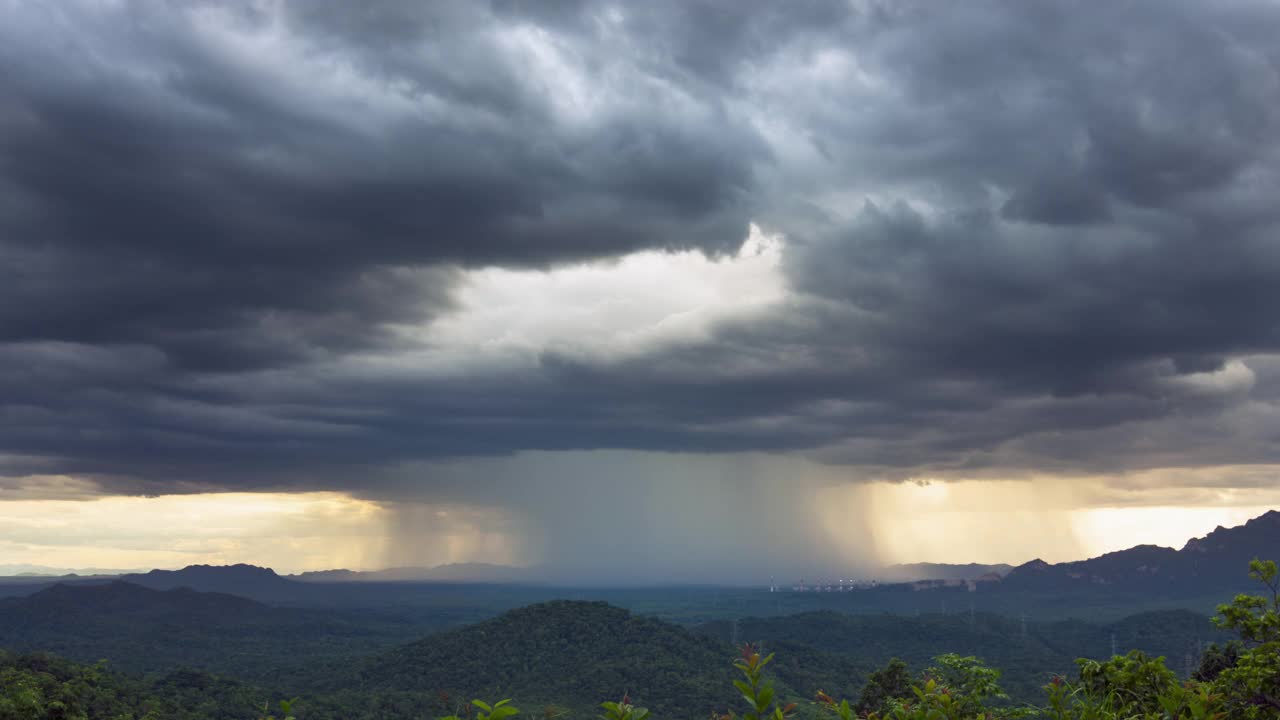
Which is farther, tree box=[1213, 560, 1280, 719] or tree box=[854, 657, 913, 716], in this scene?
tree box=[854, 657, 913, 716]

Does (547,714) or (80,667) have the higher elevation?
(547,714)

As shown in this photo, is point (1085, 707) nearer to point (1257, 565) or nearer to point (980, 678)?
point (1257, 565)

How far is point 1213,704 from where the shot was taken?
32.8ft

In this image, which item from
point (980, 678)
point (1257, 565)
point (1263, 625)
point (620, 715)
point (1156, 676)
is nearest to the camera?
point (620, 715)

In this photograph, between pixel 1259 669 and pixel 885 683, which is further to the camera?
pixel 885 683

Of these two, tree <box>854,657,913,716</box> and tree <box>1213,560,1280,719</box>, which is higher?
tree <box>1213,560,1280,719</box>

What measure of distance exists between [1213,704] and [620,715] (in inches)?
266

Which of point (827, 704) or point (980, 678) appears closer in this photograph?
point (827, 704)

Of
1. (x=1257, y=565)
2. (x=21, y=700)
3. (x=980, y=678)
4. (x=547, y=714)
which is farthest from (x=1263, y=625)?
(x=21, y=700)

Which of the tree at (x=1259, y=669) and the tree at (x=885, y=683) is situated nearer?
the tree at (x=1259, y=669)

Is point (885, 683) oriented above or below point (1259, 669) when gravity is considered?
below

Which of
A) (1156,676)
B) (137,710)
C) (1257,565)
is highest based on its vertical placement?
(1257,565)

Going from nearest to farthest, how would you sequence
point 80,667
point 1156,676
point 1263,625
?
1. point 1263,625
2. point 1156,676
3. point 80,667

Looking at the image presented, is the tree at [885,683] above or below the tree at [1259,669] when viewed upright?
below
